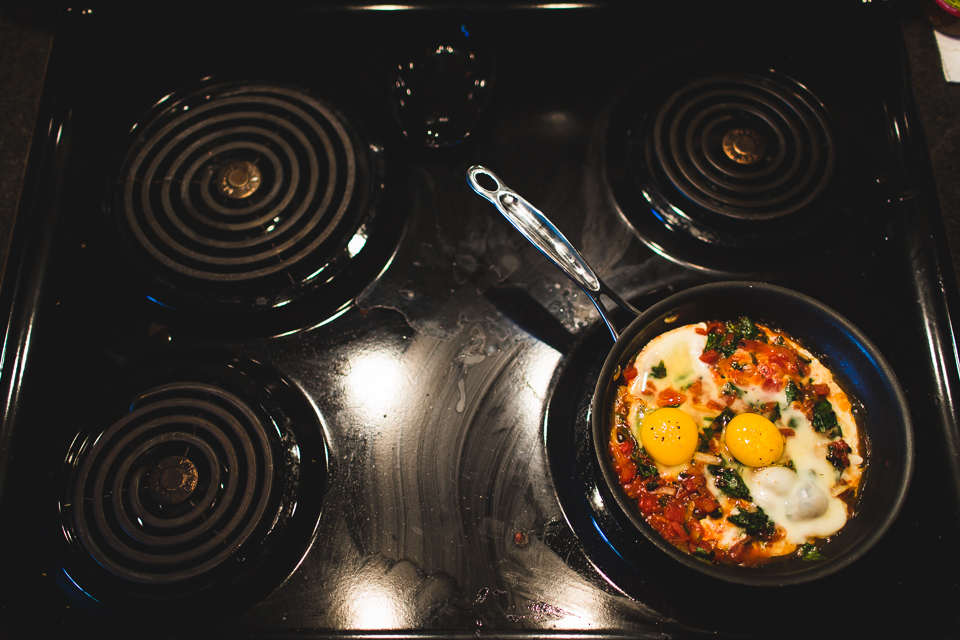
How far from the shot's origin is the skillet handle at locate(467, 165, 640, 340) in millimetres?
1432

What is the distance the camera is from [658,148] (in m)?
1.59

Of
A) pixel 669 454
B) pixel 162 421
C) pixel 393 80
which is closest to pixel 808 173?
pixel 669 454

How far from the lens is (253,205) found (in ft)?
5.20

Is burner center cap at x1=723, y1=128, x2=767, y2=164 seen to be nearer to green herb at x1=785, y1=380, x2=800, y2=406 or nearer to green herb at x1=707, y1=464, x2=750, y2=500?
green herb at x1=785, y1=380, x2=800, y2=406

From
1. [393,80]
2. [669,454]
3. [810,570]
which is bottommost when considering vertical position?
[810,570]

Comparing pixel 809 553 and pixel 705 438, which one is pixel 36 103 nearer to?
pixel 705 438

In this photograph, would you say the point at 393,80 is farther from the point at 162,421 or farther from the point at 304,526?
the point at 304,526

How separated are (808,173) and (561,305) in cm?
79

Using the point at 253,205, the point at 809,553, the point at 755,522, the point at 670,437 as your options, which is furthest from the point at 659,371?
the point at 253,205

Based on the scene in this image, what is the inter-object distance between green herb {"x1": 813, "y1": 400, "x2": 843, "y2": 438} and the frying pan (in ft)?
0.23

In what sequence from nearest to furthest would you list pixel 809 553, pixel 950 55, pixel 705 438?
pixel 809 553
pixel 705 438
pixel 950 55

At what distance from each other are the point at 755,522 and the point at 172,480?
1408 mm

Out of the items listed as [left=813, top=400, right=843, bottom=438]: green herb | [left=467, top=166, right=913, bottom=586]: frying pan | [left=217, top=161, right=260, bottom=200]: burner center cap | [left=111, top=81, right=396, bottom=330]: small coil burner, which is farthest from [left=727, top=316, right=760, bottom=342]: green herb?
[left=217, top=161, right=260, bottom=200]: burner center cap

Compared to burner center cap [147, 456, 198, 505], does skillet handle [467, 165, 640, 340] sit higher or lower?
higher
